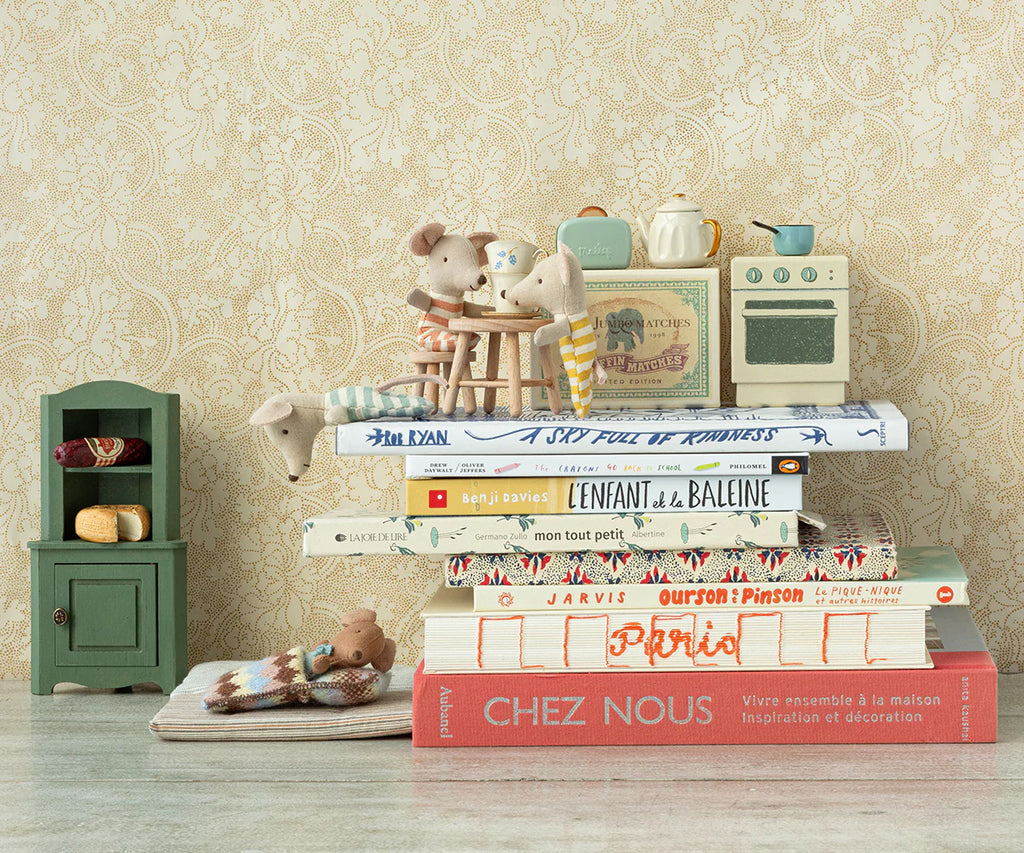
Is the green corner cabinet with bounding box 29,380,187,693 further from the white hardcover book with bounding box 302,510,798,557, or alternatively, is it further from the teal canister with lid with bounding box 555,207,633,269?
the teal canister with lid with bounding box 555,207,633,269

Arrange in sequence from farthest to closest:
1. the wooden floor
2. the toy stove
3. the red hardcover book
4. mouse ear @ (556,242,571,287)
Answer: the toy stove
mouse ear @ (556,242,571,287)
the red hardcover book
the wooden floor

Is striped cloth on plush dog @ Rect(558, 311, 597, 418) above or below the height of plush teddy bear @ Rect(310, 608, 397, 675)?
above

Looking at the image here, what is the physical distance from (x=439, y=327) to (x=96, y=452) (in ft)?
1.42

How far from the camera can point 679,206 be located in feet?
4.43

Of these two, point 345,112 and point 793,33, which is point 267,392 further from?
point 793,33

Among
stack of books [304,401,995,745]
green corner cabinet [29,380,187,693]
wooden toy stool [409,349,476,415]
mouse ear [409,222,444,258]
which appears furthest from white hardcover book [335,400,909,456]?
green corner cabinet [29,380,187,693]

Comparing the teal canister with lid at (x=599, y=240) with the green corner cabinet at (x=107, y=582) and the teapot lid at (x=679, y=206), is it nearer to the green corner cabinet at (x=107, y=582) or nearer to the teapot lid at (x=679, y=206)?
the teapot lid at (x=679, y=206)

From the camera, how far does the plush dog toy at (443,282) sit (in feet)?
4.26

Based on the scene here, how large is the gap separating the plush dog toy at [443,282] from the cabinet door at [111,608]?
1.44 ft

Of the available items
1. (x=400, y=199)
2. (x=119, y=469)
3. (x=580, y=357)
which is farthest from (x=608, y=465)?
(x=119, y=469)

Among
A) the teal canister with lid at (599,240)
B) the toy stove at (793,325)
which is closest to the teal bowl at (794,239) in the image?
the toy stove at (793,325)

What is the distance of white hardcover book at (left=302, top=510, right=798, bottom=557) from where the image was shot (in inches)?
45.8

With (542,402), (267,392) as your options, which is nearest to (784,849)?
(542,402)

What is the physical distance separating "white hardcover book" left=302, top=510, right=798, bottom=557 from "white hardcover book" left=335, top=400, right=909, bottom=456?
0.07 metres
